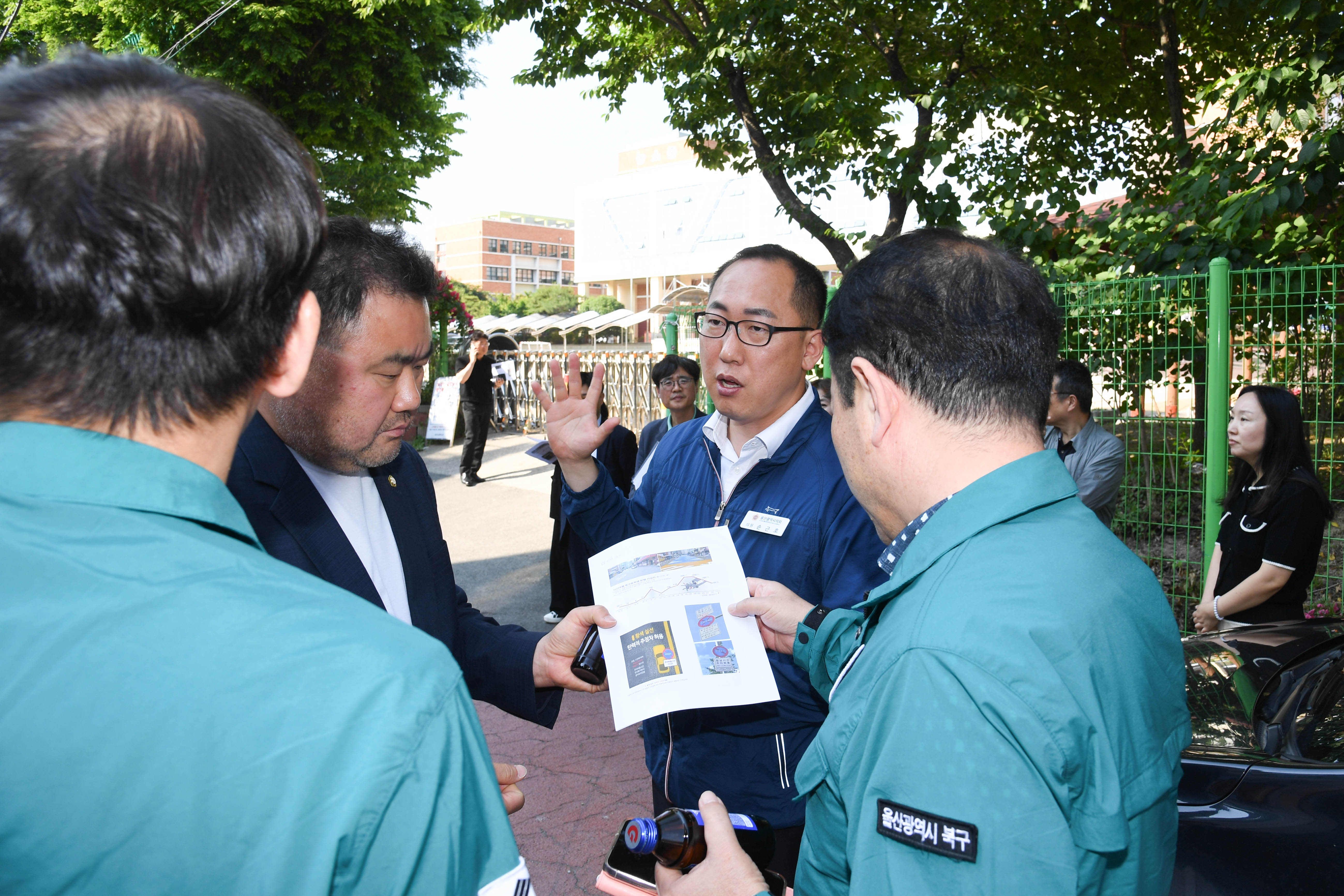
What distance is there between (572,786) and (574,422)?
8.60ft

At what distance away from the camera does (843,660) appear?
1518mm

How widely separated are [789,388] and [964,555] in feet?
4.85

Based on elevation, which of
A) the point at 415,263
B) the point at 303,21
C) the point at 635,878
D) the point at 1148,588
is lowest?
the point at 635,878

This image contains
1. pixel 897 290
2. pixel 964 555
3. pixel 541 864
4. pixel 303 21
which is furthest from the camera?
pixel 303 21

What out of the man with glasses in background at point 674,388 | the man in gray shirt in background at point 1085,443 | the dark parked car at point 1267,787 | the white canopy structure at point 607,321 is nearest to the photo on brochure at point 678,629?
→ the dark parked car at point 1267,787

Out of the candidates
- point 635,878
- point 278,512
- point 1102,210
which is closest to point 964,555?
point 635,878

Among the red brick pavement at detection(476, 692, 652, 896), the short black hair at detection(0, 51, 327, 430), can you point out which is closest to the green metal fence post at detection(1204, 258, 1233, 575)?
the red brick pavement at detection(476, 692, 652, 896)

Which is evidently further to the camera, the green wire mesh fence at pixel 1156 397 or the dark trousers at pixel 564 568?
the dark trousers at pixel 564 568

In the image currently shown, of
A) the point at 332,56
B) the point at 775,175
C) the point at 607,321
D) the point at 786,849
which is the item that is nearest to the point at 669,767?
the point at 786,849

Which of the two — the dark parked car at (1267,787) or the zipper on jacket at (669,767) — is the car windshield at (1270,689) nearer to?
the dark parked car at (1267,787)

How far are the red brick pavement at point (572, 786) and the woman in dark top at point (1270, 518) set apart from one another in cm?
299

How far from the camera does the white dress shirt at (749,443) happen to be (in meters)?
2.47

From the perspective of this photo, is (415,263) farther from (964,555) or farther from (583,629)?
(964,555)

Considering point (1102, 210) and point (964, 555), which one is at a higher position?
point (1102, 210)
